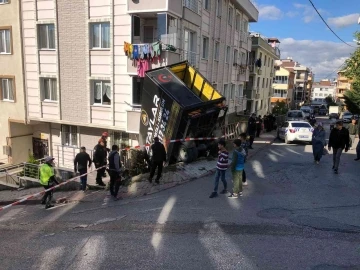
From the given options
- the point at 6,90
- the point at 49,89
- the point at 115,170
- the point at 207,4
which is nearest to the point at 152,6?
the point at 207,4

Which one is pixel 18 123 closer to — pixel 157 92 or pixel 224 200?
pixel 157 92

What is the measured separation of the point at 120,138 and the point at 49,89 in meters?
4.85

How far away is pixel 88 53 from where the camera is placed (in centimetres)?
1496

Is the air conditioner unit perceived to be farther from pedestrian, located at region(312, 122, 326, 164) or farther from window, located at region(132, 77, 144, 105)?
pedestrian, located at region(312, 122, 326, 164)

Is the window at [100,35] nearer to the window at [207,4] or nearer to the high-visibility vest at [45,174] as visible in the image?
the window at [207,4]

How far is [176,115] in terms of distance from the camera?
960 centimetres

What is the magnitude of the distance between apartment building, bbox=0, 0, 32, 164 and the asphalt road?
9647mm

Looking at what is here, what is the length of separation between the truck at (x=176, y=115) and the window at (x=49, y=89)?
307 inches

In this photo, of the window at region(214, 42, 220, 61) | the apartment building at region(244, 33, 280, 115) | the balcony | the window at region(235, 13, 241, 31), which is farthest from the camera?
the apartment building at region(244, 33, 280, 115)

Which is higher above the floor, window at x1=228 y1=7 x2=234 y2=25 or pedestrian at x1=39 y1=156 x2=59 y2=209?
window at x1=228 y1=7 x2=234 y2=25

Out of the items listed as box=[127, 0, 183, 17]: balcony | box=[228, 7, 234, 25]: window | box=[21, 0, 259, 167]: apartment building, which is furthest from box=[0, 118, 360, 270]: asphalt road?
box=[228, 7, 234, 25]: window

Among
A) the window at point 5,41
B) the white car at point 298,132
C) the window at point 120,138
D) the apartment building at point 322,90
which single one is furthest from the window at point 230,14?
the apartment building at point 322,90

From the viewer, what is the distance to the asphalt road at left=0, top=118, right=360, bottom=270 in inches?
192

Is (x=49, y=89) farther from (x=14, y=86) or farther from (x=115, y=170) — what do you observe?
(x=115, y=170)
